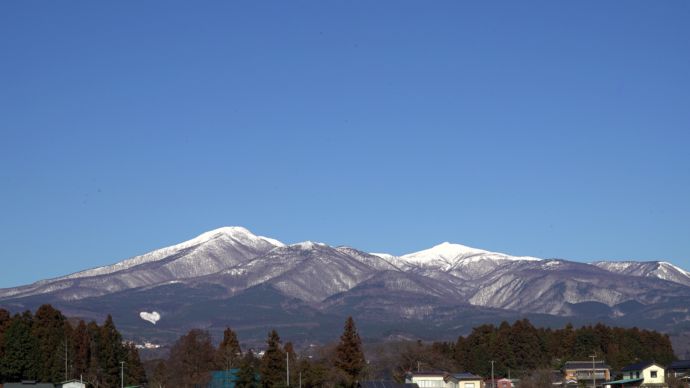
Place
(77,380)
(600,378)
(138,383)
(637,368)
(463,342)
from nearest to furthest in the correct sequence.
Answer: (77,380), (138,383), (637,368), (600,378), (463,342)

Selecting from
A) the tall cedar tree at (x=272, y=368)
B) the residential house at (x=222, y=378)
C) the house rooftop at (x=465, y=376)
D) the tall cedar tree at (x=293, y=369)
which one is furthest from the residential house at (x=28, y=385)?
the house rooftop at (x=465, y=376)

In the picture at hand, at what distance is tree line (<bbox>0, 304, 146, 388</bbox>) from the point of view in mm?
85062

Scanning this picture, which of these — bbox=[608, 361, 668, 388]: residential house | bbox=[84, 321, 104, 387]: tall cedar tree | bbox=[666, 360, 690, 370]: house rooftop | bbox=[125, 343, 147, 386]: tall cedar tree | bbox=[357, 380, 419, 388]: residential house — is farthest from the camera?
bbox=[666, 360, 690, 370]: house rooftop

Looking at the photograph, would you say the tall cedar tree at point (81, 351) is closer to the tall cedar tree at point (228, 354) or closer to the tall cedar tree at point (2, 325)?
the tall cedar tree at point (2, 325)

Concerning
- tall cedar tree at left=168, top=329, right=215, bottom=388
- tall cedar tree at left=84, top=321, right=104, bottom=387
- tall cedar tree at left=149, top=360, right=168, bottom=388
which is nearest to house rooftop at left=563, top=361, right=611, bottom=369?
tall cedar tree at left=168, top=329, right=215, bottom=388

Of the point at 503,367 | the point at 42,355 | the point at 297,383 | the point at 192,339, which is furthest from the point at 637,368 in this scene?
the point at 42,355

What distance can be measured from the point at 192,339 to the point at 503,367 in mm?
31641

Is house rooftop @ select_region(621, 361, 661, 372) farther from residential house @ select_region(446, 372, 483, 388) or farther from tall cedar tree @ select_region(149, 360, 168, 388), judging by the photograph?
tall cedar tree @ select_region(149, 360, 168, 388)

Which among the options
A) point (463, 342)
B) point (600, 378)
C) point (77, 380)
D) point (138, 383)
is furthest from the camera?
point (463, 342)

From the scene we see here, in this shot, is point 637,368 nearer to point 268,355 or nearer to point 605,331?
point 605,331

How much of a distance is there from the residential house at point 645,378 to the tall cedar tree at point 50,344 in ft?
159

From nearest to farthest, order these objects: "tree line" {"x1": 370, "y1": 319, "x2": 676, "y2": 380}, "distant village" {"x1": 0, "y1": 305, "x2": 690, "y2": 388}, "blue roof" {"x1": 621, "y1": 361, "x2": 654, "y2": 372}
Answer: "distant village" {"x1": 0, "y1": 305, "x2": 690, "y2": 388} → "blue roof" {"x1": 621, "y1": 361, "x2": 654, "y2": 372} → "tree line" {"x1": 370, "y1": 319, "x2": 676, "y2": 380}

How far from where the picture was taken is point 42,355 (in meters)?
87.5

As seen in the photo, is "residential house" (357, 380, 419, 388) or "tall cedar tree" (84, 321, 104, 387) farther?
"tall cedar tree" (84, 321, 104, 387)
